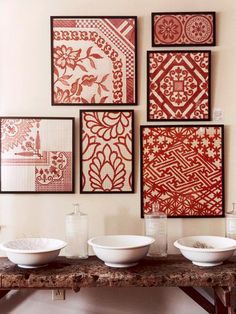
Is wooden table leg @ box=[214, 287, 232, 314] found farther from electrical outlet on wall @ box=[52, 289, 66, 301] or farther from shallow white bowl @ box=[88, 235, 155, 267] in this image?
electrical outlet on wall @ box=[52, 289, 66, 301]

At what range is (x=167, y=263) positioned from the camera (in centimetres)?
193

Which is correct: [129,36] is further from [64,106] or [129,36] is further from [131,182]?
[131,182]

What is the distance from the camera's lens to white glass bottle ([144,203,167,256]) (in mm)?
2080

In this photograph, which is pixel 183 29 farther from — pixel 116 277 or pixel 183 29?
pixel 116 277

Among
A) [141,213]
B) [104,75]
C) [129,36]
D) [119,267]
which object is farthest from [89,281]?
[129,36]

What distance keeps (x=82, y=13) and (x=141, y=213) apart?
3.95 ft

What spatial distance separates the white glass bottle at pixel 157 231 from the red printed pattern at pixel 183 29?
987 mm

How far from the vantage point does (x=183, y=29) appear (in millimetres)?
2227

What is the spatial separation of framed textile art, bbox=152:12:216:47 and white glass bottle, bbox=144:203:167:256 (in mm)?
980

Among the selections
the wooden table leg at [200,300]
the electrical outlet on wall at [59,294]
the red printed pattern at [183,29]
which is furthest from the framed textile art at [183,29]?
the electrical outlet on wall at [59,294]

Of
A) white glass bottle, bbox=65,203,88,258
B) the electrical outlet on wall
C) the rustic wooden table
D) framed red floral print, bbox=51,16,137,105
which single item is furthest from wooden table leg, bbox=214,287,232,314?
framed red floral print, bbox=51,16,137,105

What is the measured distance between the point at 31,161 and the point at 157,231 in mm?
815

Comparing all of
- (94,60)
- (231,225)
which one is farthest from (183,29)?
(231,225)

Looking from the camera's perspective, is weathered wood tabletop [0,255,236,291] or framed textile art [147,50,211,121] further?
framed textile art [147,50,211,121]
